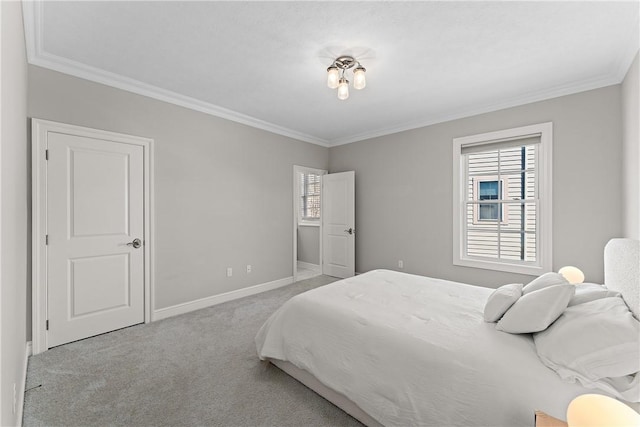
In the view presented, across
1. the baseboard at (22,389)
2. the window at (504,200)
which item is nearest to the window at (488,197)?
the window at (504,200)

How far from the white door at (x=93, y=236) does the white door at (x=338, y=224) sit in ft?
10.4

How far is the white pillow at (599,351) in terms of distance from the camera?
117 centimetres

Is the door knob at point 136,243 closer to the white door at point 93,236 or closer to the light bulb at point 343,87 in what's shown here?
the white door at point 93,236

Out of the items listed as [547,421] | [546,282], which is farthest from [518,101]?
[547,421]

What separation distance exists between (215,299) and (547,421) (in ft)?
11.8

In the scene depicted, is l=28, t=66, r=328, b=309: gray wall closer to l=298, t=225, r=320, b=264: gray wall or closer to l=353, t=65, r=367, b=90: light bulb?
l=298, t=225, r=320, b=264: gray wall

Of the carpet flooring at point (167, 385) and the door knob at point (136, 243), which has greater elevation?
the door knob at point (136, 243)

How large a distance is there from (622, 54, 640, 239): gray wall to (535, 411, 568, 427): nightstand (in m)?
2.30

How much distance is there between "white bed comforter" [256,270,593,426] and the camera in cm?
123

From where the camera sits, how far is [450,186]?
404 centimetres

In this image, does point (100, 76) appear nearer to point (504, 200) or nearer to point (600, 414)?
point (600, 414)

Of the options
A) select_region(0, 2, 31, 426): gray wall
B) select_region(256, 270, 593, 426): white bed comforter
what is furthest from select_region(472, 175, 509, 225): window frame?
select_region(0, 2, 31, 426): gray wall

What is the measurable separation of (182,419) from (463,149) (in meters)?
4.25

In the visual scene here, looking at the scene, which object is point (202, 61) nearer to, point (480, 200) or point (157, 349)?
point (157, 349)
